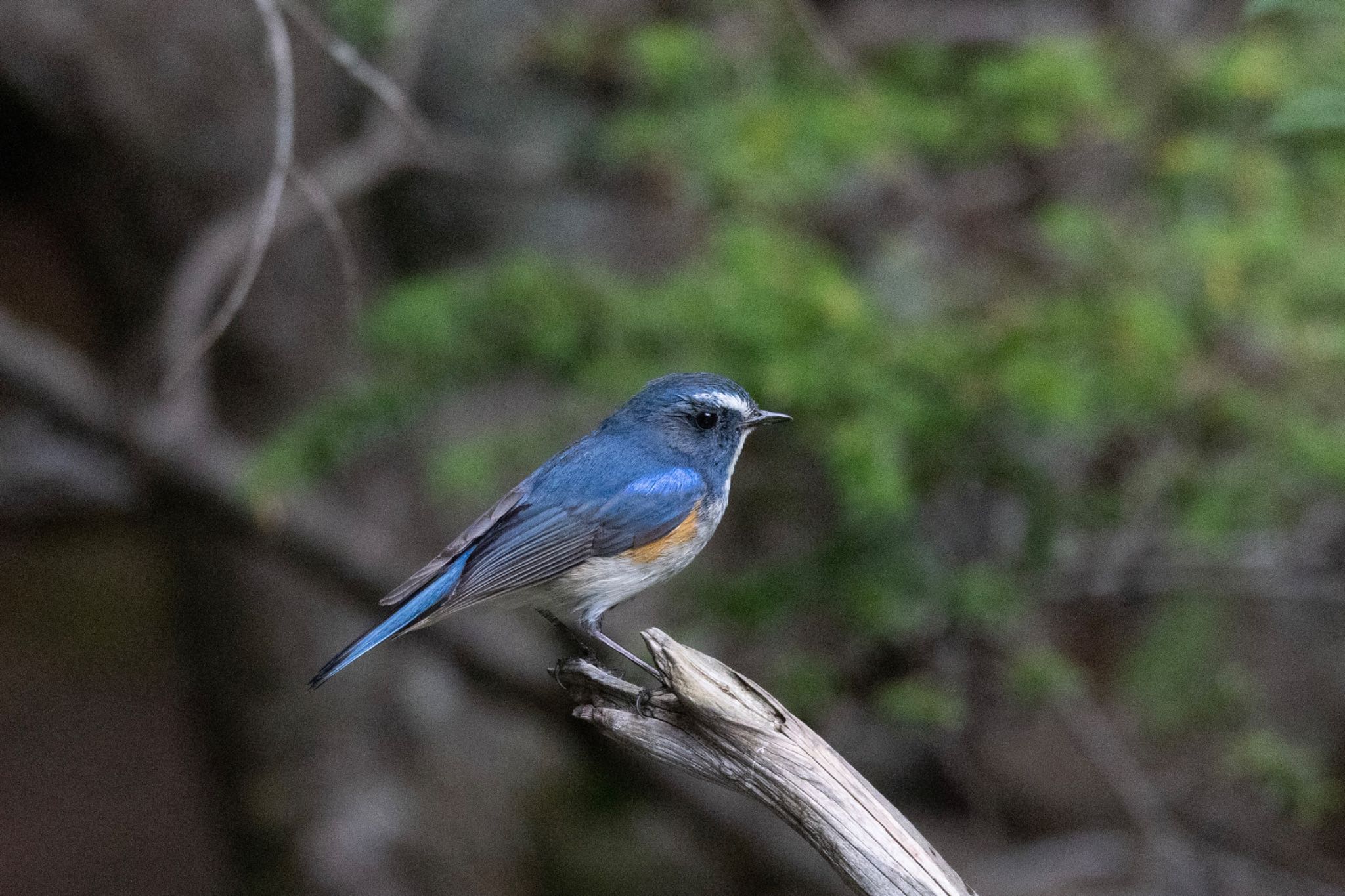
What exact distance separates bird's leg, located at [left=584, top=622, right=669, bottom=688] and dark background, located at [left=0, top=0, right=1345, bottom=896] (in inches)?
30.8

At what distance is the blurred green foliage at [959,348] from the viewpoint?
362 cm

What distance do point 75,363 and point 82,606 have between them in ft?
15.6

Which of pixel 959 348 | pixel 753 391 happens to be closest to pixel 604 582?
pixel 753 391

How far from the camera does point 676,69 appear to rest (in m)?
Result: 4.26

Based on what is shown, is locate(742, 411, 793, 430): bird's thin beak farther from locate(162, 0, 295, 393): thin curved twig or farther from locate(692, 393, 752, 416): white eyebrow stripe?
locate(162, 0, 295, 393): thin curved twig

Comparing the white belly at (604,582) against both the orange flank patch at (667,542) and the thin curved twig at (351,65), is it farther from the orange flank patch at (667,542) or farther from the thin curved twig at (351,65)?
the thin curved twig at (351,65)

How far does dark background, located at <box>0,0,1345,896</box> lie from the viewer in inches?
151

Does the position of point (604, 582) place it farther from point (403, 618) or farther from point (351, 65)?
point (351, 65)

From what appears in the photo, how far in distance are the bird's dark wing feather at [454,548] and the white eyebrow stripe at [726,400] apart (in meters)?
0.44

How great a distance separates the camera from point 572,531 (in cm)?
291

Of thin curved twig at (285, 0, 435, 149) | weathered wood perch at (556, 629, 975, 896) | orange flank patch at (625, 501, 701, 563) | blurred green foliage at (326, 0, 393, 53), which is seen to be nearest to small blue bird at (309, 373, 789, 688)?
orange flank patch at (625, 501, 701, 563)

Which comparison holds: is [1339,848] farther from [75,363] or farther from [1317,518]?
[75,363]

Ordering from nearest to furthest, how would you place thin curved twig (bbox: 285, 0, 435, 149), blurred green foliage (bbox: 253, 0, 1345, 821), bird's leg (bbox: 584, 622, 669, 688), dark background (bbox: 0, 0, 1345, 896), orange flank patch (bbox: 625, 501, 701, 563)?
bird's leg (bbox: 584, 622, 669, 688), thin curved twig (bbox: 285, 0, 435, 149), orange flank patch (bbox: 625, 501, 701, 563), blurred green foliage (bbox: 253, 0, 1345, 821), dark background (bbox: 0, 0, 1345, 896)

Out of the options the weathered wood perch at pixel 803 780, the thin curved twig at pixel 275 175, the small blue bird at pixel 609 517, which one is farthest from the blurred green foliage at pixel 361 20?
the weathered wood perch at pixel 803 780
